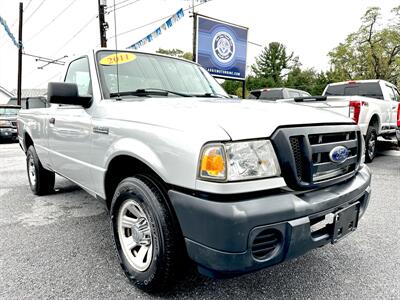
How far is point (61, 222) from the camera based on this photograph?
353cm

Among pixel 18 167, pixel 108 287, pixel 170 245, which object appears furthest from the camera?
pixel 18 167

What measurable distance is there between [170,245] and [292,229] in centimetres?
70

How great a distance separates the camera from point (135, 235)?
2.19 metres

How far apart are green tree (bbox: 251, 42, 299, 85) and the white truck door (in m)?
60.8

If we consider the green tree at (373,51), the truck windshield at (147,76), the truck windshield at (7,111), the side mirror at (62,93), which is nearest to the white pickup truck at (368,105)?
the truck windshield at (147,76)

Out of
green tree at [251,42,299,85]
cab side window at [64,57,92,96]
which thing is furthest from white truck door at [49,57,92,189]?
green tree at [251,42,299,85]

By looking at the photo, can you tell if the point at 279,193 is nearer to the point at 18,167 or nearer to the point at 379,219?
the point at 379,219

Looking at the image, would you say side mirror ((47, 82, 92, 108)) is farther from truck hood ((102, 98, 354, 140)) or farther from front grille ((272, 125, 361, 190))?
front grille ((272, 125, 361, 190))

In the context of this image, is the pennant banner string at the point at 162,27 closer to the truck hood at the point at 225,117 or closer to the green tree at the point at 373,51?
the truck hood at the point at 225,117

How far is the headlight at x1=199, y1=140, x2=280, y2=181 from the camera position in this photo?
1648mm

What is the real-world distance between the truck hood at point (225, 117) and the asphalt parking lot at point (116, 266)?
1.16 meters

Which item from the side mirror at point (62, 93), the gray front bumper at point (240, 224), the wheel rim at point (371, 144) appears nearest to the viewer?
the gray front bumper at point (240, 224)

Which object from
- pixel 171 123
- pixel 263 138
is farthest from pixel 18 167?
pixel 263 138

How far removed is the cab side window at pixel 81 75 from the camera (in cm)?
299
